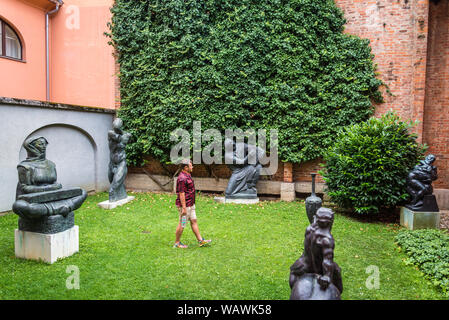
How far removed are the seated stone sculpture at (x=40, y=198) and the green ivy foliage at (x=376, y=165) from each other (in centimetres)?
665

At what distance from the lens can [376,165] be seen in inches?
301

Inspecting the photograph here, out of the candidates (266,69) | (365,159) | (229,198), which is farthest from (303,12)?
(229,198)

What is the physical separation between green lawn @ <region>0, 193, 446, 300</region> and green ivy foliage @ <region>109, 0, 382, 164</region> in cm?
382

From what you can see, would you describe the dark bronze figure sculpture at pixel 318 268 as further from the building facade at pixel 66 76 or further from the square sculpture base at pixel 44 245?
the building facade at pixel 66 76

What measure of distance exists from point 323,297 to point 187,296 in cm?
186

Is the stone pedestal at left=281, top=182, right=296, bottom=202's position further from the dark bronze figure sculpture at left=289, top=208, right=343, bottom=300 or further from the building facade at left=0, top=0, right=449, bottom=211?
the dark bronze figure sculpture at left=289, top=208, right=343, bottom=300

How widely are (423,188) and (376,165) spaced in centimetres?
119

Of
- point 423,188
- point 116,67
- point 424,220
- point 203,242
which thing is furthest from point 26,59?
point 424,220

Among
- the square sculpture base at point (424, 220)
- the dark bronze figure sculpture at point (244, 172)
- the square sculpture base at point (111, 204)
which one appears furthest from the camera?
the dark bronze figure sculpture at point (244, 172)

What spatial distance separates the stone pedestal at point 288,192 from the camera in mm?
10398

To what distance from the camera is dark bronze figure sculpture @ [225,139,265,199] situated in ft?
31.9

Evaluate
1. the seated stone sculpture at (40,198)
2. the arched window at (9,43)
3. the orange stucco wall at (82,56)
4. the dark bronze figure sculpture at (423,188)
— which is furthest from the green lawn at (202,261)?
the arched window at (9,43)

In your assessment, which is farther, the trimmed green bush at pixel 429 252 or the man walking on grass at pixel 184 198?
the man walking on grass at pixel 184 198

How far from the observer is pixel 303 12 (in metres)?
10.0
